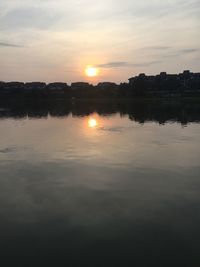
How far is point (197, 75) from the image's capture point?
595 ft

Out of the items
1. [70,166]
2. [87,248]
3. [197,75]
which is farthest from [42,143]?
[197,75]

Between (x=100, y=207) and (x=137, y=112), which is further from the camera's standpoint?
(x=137, y=112)

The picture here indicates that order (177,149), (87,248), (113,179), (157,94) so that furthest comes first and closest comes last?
(157,94), (177,149), (113,179), (87,248)

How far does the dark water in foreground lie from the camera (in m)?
8.41

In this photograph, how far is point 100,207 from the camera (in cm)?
1120

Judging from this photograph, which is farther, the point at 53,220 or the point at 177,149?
the point at 177,149

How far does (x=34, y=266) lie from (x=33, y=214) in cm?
292

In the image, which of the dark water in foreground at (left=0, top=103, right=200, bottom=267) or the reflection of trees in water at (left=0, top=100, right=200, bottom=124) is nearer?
the dark water in foreground at (left=0, top=103, right=200, bottom=267)

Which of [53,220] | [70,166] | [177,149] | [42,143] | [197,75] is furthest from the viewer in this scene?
[197,75]

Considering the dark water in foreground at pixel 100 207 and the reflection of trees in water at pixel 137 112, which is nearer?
the dark water in foreground at pixel 100 207

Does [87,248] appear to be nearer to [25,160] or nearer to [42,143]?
[25,160]

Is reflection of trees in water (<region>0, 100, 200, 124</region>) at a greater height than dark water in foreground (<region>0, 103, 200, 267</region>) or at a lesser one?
lesser

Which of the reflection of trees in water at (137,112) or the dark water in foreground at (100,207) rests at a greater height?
the dark water in foreground at (100,207)

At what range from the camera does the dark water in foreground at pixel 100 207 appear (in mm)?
8406
